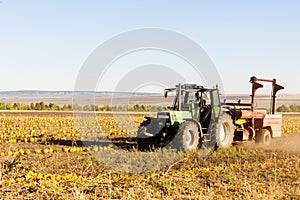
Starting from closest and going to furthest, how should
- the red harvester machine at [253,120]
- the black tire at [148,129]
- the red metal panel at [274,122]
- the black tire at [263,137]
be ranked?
the black tire at [148,129] < the red harvester machine at [253,120] < the black tire at [263,137] < the red metal panel at [274,122]

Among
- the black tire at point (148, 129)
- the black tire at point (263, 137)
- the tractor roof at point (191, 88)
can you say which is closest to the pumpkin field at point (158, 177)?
the black tire at point (148, 129)

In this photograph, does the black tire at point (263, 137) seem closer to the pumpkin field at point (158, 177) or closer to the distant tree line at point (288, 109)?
the pumpkin field at point (158, 177)

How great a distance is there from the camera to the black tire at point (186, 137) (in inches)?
500

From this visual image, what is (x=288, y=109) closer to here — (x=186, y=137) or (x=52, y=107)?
(x=52, y=107)

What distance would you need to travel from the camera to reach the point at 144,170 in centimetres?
1002

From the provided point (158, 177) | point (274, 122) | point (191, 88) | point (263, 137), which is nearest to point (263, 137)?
point (263, 137)

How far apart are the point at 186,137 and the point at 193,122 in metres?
0.66

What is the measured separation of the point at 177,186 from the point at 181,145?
512 centimetres

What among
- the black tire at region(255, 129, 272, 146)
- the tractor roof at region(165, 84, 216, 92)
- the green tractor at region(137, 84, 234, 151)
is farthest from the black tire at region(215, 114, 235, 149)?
the black tire at region(255, 129, 272, 146)

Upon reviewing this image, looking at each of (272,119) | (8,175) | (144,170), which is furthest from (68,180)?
(272,119)

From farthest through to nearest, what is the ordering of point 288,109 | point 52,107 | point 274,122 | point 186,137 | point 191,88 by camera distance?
1. point 288,109
2. point 52,107
3. point 274,122
4. point 191,88
5. point 186,137

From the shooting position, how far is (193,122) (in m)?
13.2

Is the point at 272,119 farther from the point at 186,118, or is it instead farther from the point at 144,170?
the point at 144,170

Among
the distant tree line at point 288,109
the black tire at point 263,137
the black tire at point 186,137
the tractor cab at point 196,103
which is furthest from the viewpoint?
the distant tree line at point 288,109
